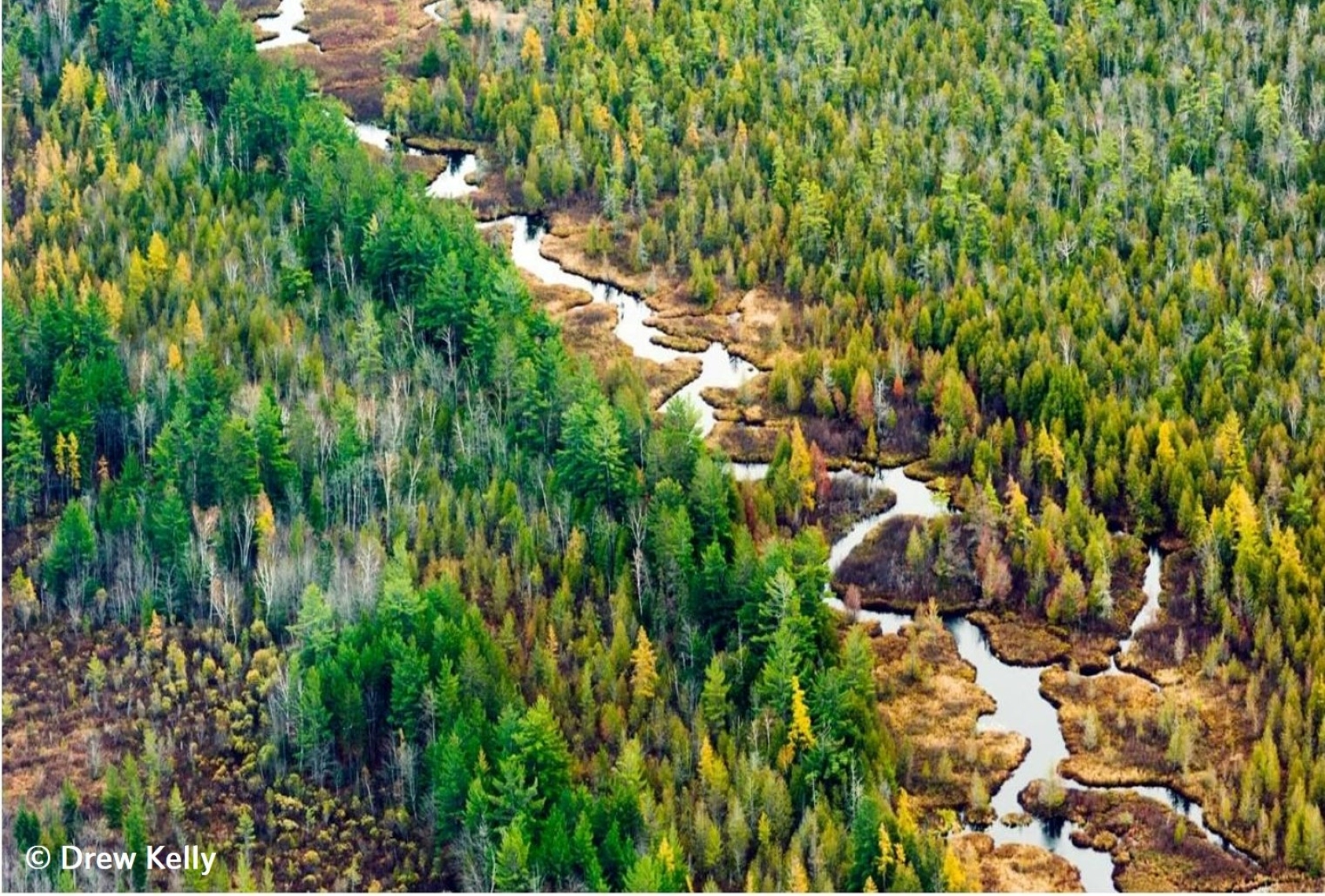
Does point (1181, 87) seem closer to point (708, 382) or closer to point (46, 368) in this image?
point (708, 382)

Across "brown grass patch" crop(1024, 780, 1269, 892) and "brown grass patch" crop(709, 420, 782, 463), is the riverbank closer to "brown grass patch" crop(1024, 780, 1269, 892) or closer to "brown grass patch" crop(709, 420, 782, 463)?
"brown grass patch" crop(1024, 780, 1269, 892)

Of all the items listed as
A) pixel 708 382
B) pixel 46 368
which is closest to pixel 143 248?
pixel 46 368

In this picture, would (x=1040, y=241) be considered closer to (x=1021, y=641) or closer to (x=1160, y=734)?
(x=1021, y=641)

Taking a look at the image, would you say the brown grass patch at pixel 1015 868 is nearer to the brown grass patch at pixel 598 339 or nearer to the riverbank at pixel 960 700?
the riverbank at pixel 960 700

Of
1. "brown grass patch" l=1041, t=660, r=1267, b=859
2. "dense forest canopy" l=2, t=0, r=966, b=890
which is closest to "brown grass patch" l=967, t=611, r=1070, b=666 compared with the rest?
"brown grass patch" l=1041, t=660, r=1267, b=859

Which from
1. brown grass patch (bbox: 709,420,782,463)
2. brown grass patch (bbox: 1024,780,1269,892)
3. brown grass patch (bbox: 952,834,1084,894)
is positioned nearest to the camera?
brown grass patch (bbox: 952,834,1084,894)

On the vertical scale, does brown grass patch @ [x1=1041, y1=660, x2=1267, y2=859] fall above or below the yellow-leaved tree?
below
